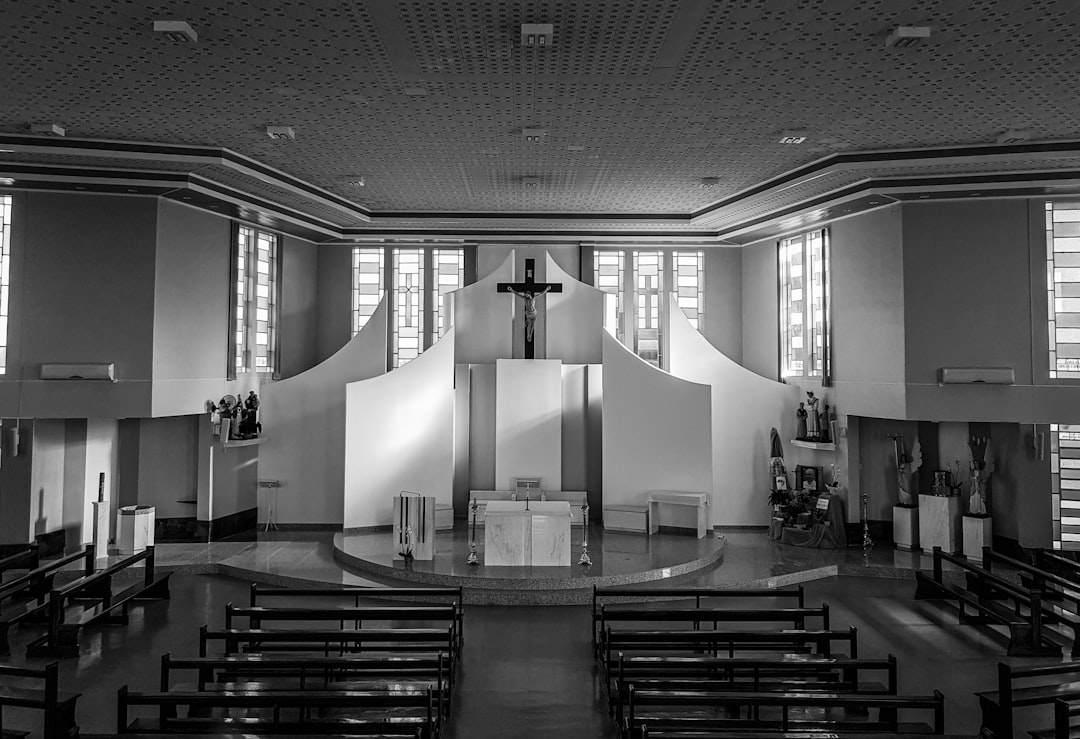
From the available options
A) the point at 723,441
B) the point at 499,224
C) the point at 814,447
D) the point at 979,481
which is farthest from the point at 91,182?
the point at 979,481

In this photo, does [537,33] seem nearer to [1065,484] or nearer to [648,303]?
[648,303]

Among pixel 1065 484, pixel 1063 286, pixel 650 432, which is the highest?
pixel 1063 286

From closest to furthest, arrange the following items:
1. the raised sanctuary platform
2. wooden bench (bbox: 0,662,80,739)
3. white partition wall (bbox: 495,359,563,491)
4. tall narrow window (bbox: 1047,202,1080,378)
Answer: wooden bench (bbox: 0,662,80,739) → the raised sanctuary platform → tall narrow window (bbox: 1047,202,1080,378) → white partition wall (bbox: 495,359,563,491)

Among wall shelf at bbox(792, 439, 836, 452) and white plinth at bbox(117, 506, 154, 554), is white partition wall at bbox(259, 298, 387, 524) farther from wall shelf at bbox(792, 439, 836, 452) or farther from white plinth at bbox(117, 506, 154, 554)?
wall shelf at bbox(792, 439, 836, 452)

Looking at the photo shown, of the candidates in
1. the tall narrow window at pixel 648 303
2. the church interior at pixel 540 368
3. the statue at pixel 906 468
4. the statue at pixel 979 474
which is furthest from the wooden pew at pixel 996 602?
the tall narrow window at pixel 648 303

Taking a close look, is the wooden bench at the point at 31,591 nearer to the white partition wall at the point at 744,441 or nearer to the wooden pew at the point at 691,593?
the wooden pew at the point at 691,593

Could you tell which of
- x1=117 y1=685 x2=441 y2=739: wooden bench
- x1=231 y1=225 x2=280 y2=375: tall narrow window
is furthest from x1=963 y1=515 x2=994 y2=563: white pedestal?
x1=231 y1=225 x2=280 y2=375: tall narrow window

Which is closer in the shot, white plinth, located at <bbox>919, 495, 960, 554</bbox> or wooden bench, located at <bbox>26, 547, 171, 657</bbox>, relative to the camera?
wooden bench, located at <bbox>26, 547, 171, 657</bbox>

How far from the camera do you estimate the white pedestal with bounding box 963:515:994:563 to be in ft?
35.1

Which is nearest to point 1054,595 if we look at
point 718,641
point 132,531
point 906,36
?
point 718,641

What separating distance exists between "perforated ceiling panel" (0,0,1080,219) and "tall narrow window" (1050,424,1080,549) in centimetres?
434

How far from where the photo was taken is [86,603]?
913 centimetres

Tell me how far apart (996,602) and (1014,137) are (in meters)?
5.79

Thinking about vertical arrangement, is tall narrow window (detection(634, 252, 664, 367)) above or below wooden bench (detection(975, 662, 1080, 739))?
above
